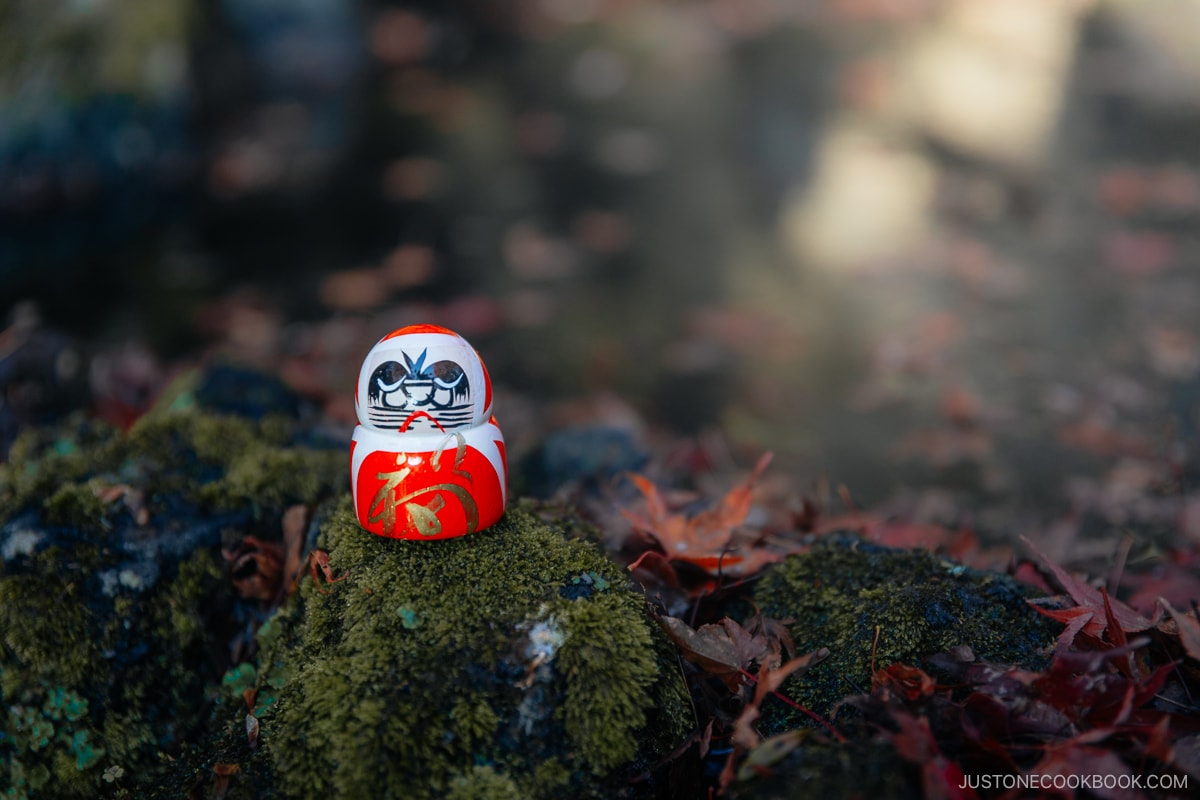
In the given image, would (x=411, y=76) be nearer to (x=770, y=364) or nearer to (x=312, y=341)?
(x=312, y=341)

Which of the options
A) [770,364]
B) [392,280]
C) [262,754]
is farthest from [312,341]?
[262,754]

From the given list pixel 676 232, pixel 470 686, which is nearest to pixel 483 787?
pixel 470 686

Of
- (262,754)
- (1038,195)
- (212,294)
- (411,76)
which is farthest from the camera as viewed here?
(411,76)

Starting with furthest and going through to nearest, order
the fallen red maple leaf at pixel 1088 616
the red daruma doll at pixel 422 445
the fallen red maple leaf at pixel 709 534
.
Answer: the fallen red maple leaf at pixel 709 534, the red daruma doll at pixel 422 445, the fallen red maple leaf at pixel 1088 616

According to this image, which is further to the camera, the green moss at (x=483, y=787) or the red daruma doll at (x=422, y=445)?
the red daruma doll at (x=422, y=445)

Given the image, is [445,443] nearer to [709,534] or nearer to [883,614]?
[709,534]

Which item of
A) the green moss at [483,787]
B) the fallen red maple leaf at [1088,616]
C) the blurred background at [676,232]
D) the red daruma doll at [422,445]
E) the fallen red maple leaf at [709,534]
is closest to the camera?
the green moss at [483,787]

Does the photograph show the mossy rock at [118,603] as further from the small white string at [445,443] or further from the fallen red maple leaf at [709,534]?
the fallen red maple leaf at [709,534]

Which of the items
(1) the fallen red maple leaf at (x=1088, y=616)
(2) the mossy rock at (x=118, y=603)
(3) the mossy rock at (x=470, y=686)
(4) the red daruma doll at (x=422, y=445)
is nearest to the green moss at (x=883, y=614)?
(1) the fallen red maple leaf at (x=1088, y=616)
